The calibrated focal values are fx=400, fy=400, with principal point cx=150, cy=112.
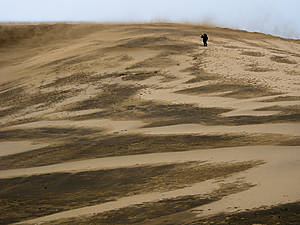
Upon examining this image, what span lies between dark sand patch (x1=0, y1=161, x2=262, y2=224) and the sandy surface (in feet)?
0.06

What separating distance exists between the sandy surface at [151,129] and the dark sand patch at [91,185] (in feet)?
0.06

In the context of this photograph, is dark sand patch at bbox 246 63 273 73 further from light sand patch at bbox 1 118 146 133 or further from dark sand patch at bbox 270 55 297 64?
light sand patch at bbox 1 118 146 133

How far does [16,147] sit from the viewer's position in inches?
180

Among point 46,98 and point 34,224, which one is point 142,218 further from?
point 46,98

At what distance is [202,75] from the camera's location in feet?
24.7

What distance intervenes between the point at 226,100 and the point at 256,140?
76.9 inches

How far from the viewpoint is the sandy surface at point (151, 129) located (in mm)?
2688

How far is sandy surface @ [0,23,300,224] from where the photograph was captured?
2688 mm

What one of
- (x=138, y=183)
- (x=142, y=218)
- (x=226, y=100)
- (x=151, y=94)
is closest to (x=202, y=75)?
(x=151, y=94)

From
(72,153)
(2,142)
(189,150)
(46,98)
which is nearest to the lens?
(189,150)

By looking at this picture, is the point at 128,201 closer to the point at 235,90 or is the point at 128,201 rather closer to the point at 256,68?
the point at 235,90

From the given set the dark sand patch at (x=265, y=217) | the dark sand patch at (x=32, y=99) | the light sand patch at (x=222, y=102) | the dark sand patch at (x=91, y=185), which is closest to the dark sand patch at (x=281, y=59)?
the light sand patch at (x=222, y=102)

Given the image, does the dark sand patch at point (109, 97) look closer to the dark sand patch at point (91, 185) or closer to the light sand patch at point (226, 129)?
the light sand patch at point (226, 129)

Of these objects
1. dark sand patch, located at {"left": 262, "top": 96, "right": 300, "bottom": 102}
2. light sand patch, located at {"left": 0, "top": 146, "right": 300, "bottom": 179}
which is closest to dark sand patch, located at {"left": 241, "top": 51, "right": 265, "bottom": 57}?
dark sand patch, located at {"left": 262, "top": 96, "right": 300, "bottom": 102}
